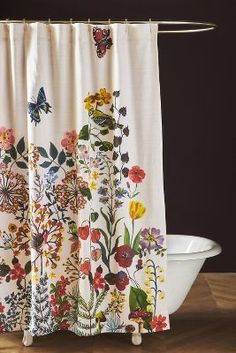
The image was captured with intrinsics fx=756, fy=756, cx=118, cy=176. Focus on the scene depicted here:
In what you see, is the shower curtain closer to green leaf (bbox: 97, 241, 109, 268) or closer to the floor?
green leaf (bbox: 97, 241, 109, 268)

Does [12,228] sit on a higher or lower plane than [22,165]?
lower

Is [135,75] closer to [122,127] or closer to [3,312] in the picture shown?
[122,127]

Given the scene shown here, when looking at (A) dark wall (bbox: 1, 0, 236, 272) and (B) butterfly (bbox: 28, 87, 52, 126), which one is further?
(A) dark wall (bbox: 1, 0, 236, 272)

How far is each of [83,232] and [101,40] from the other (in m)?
0.85

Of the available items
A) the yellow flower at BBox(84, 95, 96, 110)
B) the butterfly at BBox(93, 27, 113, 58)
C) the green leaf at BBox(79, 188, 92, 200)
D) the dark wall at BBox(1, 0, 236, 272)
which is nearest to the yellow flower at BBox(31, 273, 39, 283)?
the green leaf at BBox(79, 188, 92, 200)

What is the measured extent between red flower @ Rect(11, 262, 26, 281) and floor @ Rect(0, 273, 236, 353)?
1.20ft

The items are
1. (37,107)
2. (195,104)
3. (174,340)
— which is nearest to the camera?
(37,107)

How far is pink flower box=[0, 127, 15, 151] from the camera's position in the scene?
3.36 meters

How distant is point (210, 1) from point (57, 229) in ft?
7.53

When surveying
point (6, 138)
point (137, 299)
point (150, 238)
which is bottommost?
point (137, 299)

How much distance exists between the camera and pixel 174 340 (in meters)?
3.72

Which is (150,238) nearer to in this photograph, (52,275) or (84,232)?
(84,232)

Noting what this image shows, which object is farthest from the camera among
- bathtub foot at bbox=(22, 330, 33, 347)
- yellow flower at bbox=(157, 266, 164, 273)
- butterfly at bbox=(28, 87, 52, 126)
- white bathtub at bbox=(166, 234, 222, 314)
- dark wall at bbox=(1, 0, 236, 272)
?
dark wall at bbox=(1, 0, 236, 272)

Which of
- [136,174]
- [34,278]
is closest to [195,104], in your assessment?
[136,174]
